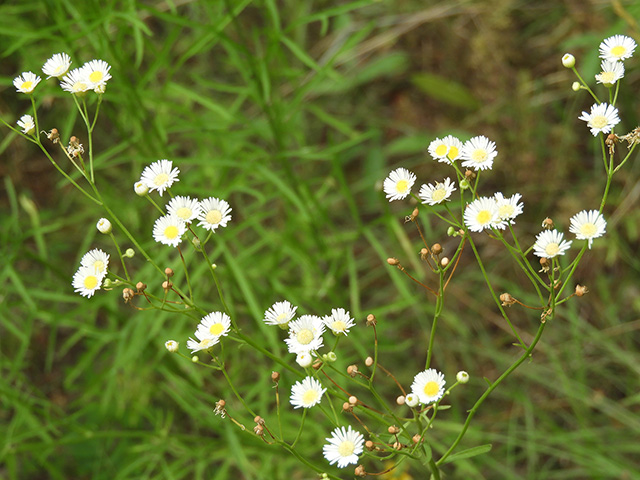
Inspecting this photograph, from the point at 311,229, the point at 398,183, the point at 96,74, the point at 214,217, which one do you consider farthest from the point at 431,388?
the point at 311,229

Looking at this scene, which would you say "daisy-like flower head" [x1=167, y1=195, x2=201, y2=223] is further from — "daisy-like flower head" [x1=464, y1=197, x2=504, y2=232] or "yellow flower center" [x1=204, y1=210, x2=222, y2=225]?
"daisy-like flower head" [x1=464, y1=197, x2=504, y2=232]

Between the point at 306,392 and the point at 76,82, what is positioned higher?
the point at 76,82

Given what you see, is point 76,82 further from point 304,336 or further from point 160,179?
point 304,336

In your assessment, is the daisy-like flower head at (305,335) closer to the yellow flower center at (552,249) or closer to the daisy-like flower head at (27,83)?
the yellow flower center at (552,249)

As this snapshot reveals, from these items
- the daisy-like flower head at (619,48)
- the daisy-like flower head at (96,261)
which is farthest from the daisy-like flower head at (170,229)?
the daisy-like flower head at (619,48)

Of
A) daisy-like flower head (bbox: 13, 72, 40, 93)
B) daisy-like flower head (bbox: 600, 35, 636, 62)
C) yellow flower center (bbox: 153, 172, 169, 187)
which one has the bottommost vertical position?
yellow flower center (bbox: 153, 172, 169, 187)

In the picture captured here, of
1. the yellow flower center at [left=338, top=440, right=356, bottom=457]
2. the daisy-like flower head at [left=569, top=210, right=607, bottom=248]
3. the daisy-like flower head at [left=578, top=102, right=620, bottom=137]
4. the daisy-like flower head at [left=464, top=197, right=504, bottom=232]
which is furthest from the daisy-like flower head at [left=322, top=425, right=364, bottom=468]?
the daisy-like flower head at [left=578, top=102, right=620, bottom=137]

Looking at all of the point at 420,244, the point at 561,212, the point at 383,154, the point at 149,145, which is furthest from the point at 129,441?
the point at 561,212
